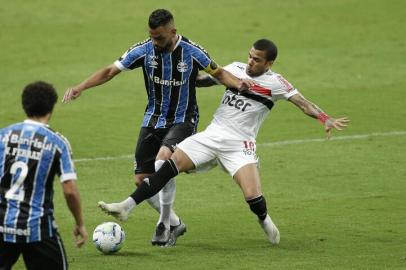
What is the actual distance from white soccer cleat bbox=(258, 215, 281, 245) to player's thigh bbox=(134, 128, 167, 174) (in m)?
1.49

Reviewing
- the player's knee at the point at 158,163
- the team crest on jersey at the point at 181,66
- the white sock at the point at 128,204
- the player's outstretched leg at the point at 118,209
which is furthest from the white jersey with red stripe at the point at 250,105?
the player's outstretched leg at the point at 118,209

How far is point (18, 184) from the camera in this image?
7.98 metres

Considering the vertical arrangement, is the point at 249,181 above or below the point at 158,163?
below

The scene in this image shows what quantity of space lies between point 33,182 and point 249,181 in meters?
3.86

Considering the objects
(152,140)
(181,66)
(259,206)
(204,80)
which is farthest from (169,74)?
(259,206)

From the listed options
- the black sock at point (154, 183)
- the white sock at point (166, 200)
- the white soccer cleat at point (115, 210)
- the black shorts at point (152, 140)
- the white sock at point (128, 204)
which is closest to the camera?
the white soccer cleat at point (115, 210)

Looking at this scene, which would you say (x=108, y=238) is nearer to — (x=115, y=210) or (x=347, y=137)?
(x=115, y=210)

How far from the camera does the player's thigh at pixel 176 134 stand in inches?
460

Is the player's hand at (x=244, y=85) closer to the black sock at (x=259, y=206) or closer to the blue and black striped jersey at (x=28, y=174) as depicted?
the black sock at (x=259, y=206)

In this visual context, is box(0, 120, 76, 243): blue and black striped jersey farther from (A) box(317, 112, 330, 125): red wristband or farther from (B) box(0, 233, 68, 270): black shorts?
(A) box(317, 112, 330, 125): red wristband

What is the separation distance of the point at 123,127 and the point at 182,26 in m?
7.70

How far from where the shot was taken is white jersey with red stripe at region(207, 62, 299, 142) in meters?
11.7

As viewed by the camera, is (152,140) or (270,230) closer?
(270,230)

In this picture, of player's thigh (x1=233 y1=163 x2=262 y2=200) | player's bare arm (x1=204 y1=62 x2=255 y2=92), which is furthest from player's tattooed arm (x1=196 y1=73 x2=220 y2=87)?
player's thigh (x1=233 y1=163 x2=262 y2=200)
